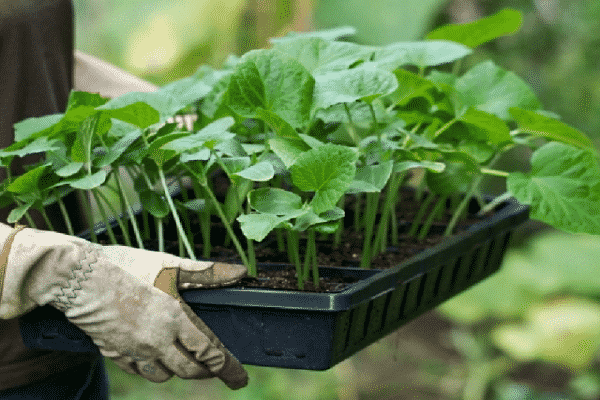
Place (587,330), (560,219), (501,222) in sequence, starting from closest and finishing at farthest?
(560,219) → (501,222) → (587,330)

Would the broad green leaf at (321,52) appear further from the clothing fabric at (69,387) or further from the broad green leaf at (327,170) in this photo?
the clothing fabric at (69,387)

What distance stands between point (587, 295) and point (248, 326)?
1989mm

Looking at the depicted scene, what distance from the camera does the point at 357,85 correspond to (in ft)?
1.81

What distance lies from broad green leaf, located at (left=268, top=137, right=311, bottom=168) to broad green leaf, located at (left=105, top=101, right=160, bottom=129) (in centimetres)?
11

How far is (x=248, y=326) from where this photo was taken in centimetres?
51

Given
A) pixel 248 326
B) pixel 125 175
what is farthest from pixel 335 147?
pixel 125 175

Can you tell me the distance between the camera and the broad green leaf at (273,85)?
1.92 feet

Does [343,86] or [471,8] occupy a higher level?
[343,86]

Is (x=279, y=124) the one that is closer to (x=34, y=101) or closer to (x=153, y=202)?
(x=153, y=202)

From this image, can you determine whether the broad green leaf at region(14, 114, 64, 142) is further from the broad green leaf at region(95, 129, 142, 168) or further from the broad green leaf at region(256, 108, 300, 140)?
the broad green leaf at region(256, 108, 300, 140)

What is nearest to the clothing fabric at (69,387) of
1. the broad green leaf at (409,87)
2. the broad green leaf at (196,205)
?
the broad green leaf at (196,205)

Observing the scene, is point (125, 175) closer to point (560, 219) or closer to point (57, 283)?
point (57, 283)

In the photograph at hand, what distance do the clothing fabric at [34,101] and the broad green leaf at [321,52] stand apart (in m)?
0.32

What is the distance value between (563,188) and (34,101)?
0.64 metres
